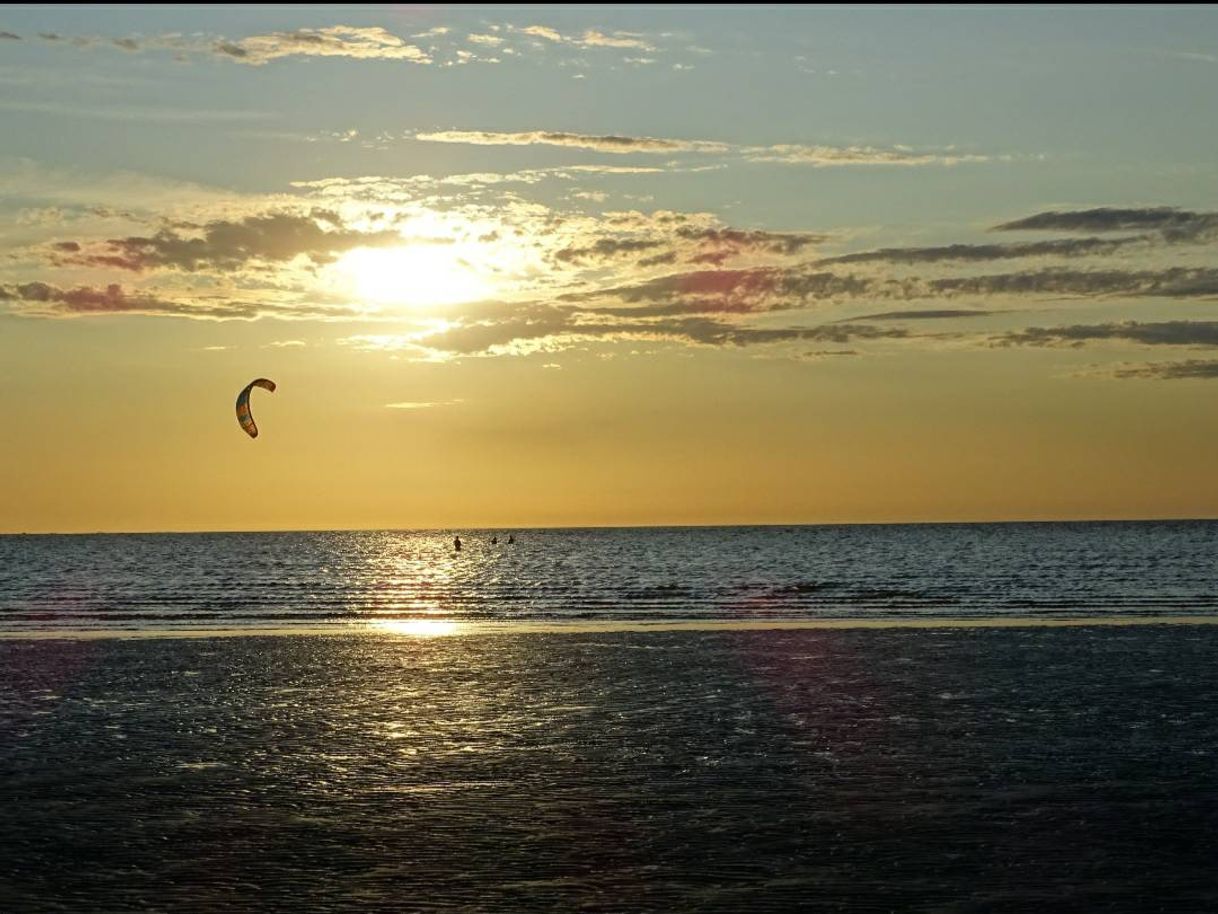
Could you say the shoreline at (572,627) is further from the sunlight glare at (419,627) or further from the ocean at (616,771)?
the ocean at (616,771)

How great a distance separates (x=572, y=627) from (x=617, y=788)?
32.6 m

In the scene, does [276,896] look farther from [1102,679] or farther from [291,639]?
[291,639]

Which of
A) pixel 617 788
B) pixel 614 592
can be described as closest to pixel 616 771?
pixel 617 788

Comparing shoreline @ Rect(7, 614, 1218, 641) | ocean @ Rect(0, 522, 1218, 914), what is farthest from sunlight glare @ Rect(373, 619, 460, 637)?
ocean @ Rect(0, 522, 1218, 914)

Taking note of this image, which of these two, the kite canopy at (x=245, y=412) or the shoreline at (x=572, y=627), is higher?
the kite canopy at (x=245, y=412)

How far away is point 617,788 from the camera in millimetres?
19562

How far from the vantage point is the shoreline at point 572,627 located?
49.5 meters

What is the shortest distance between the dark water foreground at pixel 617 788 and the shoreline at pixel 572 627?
44.2 ft

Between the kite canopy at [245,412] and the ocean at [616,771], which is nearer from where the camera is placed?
the ocean at [616,771]

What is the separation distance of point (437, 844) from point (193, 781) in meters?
5.61

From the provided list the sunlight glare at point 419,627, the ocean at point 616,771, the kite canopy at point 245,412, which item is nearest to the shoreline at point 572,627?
the sunlight glare at point 419,627

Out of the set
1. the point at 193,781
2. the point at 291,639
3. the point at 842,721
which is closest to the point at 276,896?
the point at 193,781

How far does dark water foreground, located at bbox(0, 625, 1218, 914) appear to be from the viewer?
47.6 feet

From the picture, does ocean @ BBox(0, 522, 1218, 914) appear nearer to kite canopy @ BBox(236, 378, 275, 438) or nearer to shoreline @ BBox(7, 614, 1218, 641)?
shoreline @ BBox(7, 614, 1218, 641)
